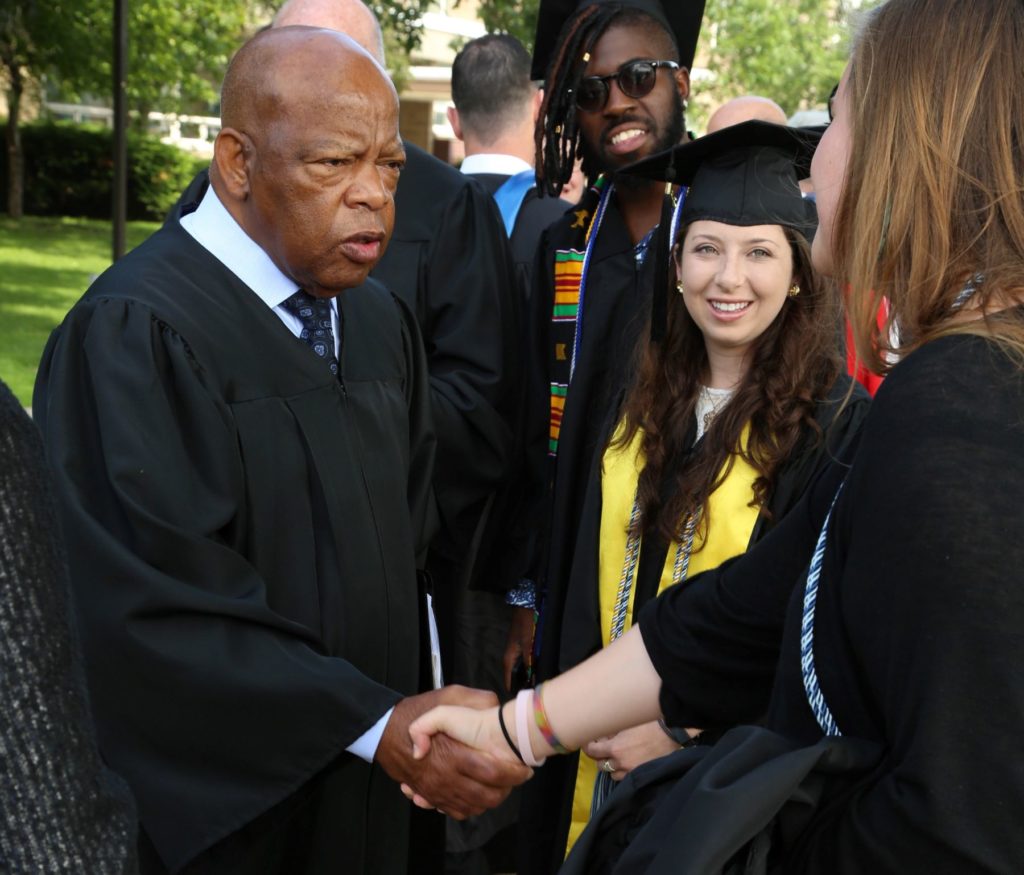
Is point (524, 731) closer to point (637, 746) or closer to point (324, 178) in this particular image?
point (637, 746)

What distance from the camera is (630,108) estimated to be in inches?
151

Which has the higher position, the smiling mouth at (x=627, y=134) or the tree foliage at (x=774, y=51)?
the tree foliage at (x=774, y=51)

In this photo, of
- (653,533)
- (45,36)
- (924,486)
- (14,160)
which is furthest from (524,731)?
(14,160)

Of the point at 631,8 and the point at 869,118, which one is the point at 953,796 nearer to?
the point at 869,118

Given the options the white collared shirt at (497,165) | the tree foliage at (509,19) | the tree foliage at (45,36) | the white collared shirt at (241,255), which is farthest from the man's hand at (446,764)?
the tree foliage at (45,36)

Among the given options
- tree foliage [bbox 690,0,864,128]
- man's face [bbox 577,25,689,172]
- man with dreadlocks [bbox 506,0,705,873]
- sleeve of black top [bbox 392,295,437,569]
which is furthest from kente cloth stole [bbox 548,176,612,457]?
tree foliage [bbox 690,0,864,128]

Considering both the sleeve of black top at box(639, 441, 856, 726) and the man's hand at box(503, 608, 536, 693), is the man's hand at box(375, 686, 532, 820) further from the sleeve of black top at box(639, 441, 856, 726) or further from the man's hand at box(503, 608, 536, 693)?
the man's hand at box(503, 608, 536, 693)

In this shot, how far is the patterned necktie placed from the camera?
2.70 metres

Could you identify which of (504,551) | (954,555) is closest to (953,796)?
(954,555)

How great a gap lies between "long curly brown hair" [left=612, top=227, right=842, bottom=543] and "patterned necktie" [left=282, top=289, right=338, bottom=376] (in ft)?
2.74

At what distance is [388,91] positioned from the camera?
270 centimetres

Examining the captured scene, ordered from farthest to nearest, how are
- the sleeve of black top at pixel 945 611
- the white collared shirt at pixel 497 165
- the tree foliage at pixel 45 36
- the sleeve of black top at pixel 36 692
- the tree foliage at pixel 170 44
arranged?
the tree foliage at pixel 170 44 < the tree foliage at pixel 45 36 < the white collared shirt at pixel 497 165 < the sleeve of black top at pixel 945 611 < the sleeve of black top at pixel 36 692

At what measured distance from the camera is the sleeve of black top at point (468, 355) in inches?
149

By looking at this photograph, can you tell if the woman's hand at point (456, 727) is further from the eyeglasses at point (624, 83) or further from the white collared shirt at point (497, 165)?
the white collared shirt at point (497, 165)
